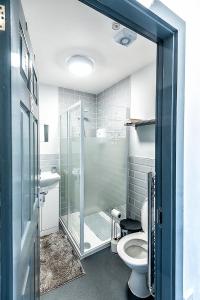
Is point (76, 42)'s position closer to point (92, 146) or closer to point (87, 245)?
point (92, 146)

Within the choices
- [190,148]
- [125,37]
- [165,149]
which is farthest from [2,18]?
[125,37]

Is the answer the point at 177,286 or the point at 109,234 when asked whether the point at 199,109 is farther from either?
the point at 109,234

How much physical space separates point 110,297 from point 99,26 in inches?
92.8

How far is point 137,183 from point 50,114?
5.93 feet

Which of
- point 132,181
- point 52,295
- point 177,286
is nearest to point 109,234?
point 132,181

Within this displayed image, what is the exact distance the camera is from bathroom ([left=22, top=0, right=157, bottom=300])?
5.27 ft

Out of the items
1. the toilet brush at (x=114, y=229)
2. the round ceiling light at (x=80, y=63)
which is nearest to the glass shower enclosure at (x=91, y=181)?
the toilet brush at (x=114, y=229)

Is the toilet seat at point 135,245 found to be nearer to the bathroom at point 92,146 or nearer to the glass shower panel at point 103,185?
the bathroom at point 92,146

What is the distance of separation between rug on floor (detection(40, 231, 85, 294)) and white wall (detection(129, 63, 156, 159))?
4.92ft

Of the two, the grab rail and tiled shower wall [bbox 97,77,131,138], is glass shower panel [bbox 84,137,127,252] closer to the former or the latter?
tiled shower wall [bbox 97,77,131,138]

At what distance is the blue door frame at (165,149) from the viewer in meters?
0.85

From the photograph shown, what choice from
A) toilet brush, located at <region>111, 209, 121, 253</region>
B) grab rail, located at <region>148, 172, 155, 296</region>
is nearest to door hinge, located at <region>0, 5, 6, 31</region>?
grab rail, located at <region>148, 172, 155, 296</region>

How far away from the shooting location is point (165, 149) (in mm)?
899

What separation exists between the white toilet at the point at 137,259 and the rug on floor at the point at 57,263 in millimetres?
533
